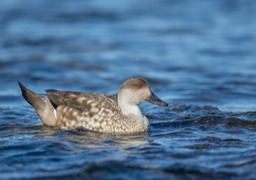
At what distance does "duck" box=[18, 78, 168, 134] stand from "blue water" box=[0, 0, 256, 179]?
0.21 m

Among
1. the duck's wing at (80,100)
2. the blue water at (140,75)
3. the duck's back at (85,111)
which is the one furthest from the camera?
the duck's wing at (80,100)

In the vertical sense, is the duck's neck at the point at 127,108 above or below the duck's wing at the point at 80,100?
below

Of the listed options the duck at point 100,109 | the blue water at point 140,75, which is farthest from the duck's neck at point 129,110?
the blue water at point 140,75

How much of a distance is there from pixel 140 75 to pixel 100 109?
6.20m

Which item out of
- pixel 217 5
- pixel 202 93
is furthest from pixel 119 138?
pixel 217 5

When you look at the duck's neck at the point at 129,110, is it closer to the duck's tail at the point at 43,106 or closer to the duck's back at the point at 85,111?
the duck's back at the point at 85,111

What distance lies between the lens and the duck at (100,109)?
39.0 feet

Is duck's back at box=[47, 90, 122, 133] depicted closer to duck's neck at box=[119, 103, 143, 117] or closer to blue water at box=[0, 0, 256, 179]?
duck's neck at box=[119, 103, 143, 117]

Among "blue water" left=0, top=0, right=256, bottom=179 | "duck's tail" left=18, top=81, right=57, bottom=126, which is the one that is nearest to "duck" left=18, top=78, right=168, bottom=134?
"duck's tail" left=18, top=81, right=57, bottom=126

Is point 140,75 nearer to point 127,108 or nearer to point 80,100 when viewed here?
point 127,108

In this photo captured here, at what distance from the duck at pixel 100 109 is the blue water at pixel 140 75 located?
206 millimetres

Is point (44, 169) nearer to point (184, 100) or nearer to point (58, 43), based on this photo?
point (184, 100)

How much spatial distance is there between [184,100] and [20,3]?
15.4 meters

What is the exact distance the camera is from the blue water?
9977mm
